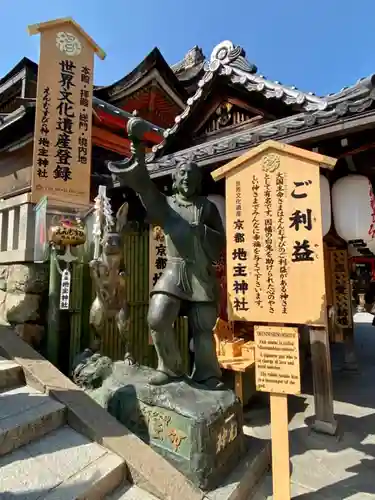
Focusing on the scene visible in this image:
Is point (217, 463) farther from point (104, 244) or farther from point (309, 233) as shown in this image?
point (104, 244)

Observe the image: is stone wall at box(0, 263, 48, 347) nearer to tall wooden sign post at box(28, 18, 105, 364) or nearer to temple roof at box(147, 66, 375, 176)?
tall wooden sign post at box(28, 18, 105, 364)

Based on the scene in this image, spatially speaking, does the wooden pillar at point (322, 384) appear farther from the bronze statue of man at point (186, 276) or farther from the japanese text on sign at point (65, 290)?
the japanese text on sign at point (65, 290)

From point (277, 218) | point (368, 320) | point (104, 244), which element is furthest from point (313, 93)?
point (368, 320)

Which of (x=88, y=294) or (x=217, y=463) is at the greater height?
(x=88, y=294)

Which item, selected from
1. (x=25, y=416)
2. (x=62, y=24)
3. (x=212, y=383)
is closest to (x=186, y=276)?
(x=212, y=383)

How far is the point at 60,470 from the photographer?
9.02 feet

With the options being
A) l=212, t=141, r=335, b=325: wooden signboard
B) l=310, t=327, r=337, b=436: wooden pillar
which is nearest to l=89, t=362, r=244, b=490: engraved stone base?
l=212, t=141, r=335, b=325: wooden signboard

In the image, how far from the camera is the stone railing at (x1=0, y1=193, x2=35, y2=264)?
17.8 feet

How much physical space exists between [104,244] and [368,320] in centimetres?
1973

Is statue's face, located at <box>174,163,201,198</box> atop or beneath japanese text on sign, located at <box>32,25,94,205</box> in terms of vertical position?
beneath

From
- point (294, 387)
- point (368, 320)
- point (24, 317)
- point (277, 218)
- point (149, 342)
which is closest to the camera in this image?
point (294, 387)

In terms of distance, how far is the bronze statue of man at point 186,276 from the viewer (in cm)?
352

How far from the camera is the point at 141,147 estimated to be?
335 centimetres

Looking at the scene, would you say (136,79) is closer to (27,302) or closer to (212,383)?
(27,302)
